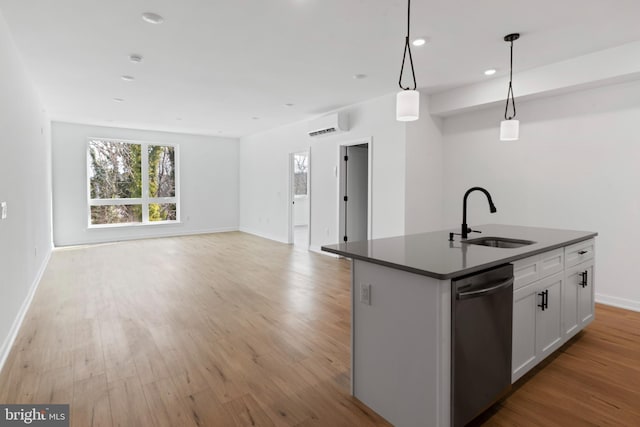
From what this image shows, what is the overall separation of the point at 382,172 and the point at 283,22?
2.86 m

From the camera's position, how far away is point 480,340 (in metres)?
1.76

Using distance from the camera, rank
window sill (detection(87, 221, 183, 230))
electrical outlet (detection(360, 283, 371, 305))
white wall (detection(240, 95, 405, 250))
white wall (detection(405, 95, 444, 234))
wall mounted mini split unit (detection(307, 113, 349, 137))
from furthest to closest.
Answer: window sill (detection(87, 221, 183, 230)), wall mounted mini split unit (detection(307, 113, 349, 137)), white wall (detection(240, 95, 405, 250)), white wall (detection(405, 95, 444, 234)), electrical outlet (detection(360, 283, 371, 305))

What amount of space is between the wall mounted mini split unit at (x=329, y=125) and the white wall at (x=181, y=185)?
3840mm

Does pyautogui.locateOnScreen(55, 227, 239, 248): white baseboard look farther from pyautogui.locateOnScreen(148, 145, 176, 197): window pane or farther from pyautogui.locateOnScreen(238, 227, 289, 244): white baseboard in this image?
pyautogui.locateOnScreen(148, 145, 176, 197): window pane

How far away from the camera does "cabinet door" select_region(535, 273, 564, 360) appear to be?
2254 millimetres

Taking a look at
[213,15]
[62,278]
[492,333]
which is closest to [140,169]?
[62,278]

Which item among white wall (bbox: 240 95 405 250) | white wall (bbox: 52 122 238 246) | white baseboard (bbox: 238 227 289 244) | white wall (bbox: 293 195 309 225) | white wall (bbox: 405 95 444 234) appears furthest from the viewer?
white wall (bbox: 293 195 309 225)

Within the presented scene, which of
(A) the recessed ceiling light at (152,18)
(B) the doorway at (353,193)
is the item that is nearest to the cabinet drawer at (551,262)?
(A) the recessed ceiling light at (152,18)

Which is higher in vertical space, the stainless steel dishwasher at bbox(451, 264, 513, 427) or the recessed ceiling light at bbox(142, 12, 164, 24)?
the recessed ceiling light at bbox(142, 12, 164, 24)

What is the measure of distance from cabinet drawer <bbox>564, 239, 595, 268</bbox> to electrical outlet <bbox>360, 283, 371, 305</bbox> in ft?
5.28

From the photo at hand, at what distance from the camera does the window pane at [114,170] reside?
7.79 metres

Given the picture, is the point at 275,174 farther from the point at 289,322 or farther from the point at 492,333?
the point at 492,333

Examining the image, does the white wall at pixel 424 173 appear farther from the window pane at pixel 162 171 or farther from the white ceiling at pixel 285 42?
the window pane at pixel 162 171

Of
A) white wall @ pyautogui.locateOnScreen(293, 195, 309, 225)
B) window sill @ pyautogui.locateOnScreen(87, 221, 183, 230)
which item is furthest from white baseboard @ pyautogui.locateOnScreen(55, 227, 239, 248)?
white wall @ pyautogui.locateOnScreen(293, 195, 309, 225)
